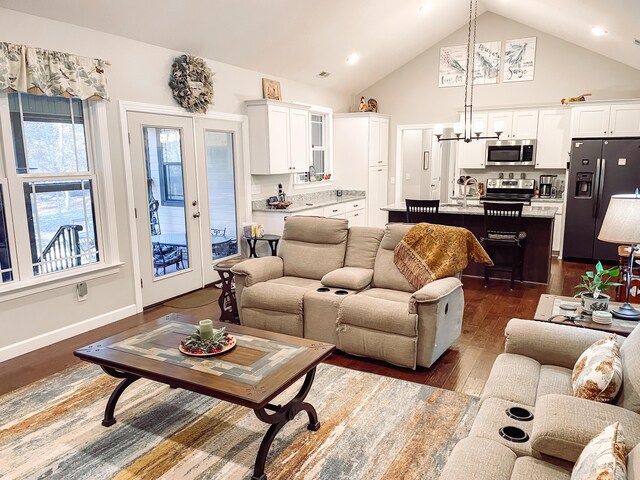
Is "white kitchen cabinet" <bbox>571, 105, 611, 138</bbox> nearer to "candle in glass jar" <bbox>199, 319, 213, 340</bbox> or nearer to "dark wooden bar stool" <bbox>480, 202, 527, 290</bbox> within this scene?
"dark wooden bar stool" <bbox>480, 202, 527, 290</bbox>

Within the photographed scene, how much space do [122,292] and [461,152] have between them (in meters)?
5.57

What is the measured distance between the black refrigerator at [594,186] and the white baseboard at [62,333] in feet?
19.2

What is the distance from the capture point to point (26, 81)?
3459 millimetres

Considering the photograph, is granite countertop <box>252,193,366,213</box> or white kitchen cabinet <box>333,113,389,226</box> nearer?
granite countertop <box>252,193,366,213</box>

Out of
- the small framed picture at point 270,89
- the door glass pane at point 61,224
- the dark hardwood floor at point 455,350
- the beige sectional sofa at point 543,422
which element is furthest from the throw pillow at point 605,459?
the small framed picture at point 270,89

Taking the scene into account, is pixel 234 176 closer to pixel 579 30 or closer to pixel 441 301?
pixel 441 301

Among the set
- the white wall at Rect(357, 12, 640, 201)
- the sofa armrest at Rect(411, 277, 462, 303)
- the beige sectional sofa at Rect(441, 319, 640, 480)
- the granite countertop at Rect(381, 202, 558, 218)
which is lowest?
the beige sectional sofa at Rect(441, 319, 640, 480)

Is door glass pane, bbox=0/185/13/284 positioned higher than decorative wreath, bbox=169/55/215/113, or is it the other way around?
decorative wreath, bbox=169/55/215/113

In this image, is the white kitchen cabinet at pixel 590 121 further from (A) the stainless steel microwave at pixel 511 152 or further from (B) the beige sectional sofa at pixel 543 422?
(B) the beige sectional sofa at pixel 543 422

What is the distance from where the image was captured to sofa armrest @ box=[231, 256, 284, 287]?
4020mm

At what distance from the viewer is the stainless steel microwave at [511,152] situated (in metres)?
7.14

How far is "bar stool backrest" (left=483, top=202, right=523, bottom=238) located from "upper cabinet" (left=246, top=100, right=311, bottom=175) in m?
2.61

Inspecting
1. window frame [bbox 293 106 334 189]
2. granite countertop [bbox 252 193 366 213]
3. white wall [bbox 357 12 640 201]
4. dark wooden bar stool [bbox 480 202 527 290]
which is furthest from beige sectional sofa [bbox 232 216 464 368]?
white wall [bbox 357 12 640 201]

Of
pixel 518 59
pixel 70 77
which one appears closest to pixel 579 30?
pixel 518 59
